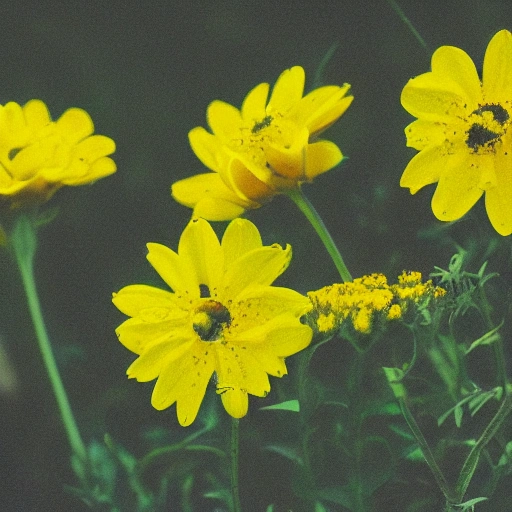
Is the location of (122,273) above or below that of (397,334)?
above

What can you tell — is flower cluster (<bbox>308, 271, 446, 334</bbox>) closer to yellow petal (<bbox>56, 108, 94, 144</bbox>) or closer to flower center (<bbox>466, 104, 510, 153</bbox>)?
flower center (<bbox>466, 104, 510, 153</bbox>)

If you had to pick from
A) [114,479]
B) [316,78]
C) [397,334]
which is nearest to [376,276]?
[397,334]

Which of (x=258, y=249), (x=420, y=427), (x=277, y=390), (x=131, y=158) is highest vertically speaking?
(x=131, y=158)

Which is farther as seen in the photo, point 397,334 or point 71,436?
point 71,436

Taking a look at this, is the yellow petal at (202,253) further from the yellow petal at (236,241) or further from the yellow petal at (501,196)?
the yellow petal at (501,196)

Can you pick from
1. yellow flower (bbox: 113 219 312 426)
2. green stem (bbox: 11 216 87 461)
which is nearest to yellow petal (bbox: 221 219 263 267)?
yellow flower (bbox: 113 219 312 426)

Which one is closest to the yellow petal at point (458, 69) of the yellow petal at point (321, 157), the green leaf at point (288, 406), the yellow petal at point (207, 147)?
the yellow petal at point (321, 157)

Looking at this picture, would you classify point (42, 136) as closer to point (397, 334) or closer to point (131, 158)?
point (131, 158)

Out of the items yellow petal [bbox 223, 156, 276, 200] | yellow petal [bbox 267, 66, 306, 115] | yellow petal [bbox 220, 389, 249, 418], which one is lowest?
yellow petal [bbox 220, 389, 249, 418]

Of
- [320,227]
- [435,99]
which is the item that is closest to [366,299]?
[320,227]
